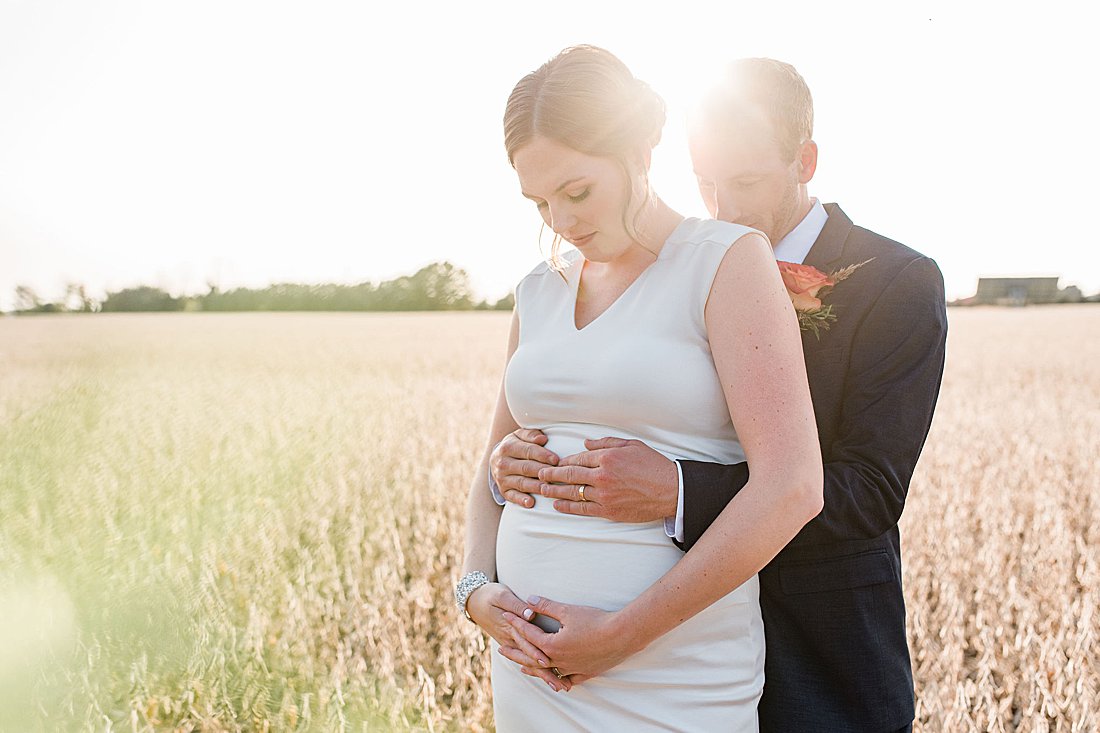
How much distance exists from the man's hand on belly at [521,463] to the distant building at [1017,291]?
40.3m

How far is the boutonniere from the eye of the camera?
1933 millimetres

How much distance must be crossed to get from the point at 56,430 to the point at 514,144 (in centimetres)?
420

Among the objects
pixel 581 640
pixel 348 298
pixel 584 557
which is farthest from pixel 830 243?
pixel 348 298

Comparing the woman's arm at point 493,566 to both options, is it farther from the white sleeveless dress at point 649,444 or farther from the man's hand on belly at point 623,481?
the man's hand on belly at point 623,481

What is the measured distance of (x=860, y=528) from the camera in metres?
1.89

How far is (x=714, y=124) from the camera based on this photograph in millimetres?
2242

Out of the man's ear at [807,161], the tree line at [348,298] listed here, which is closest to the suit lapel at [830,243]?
the man's ear at [807,161]

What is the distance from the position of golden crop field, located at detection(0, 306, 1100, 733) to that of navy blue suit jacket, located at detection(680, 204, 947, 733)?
1.03 meters

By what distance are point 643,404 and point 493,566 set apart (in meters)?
0.66

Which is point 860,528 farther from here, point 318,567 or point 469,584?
point 318,567

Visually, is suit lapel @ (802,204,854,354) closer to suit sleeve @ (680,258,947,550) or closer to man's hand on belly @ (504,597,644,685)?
suit sleeve @ (680,258,947,550)

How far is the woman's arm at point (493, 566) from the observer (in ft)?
6.18

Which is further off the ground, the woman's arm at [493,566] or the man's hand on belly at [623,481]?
the man's hand on belly at [623,481]

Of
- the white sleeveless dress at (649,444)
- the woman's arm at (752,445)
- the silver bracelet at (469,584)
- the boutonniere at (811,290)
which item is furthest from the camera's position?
the silver bracelet at (469,584)
